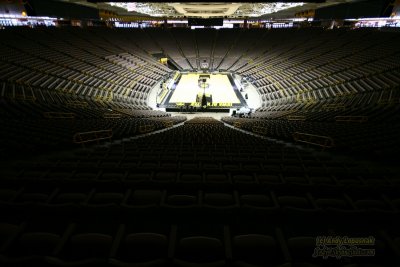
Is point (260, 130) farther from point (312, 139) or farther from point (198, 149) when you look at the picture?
point (198, 149)

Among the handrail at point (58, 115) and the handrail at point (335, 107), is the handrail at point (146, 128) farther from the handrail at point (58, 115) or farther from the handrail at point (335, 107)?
the handrail at point (335, 107)

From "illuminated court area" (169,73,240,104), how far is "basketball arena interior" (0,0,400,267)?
10.9 inches

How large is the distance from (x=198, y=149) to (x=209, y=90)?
21.6m

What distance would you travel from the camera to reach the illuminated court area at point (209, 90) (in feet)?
85.4

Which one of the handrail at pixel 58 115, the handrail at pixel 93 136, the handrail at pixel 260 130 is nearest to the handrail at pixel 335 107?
the handrail at pixel 260 130

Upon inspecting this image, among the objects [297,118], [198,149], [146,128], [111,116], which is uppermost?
[297,118]

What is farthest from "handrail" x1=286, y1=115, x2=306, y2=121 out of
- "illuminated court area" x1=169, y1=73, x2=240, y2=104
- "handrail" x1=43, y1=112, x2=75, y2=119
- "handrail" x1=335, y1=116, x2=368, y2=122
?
"handrail" x1=43, y1=112, x2=75, y2=119

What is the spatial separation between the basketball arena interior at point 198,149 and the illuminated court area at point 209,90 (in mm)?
278

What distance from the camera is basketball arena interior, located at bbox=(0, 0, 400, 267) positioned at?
245 cm

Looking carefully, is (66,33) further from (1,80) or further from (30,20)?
(1,80)

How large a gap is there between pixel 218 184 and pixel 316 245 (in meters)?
1.75

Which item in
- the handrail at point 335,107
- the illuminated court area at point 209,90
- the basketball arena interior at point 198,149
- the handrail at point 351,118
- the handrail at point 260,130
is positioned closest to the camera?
the basketball arena interior at point 198,149

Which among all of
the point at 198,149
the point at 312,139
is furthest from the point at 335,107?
the point at 198,149

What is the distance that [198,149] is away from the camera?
7.13 metres
